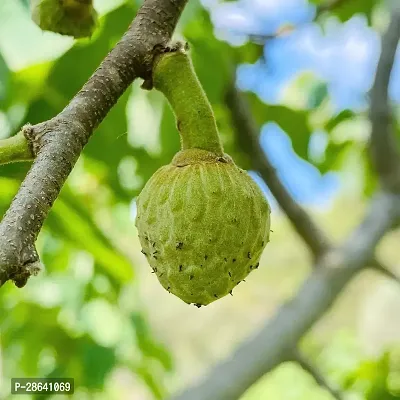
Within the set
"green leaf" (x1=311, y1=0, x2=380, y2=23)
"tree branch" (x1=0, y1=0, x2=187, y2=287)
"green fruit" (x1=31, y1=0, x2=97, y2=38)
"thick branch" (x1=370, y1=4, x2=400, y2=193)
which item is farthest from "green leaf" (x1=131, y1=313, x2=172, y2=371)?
"tree branch" (x1=0, y1=0, x2=187, y2=287)

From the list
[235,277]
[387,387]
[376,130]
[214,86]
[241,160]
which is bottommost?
[387,387]

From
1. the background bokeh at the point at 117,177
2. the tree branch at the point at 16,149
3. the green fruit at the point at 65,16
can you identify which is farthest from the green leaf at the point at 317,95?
the tree branch at the point at 16,149

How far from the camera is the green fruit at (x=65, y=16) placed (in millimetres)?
1319

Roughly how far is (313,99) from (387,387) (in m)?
1.58

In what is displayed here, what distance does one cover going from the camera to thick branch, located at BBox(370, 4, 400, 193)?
2922 mm

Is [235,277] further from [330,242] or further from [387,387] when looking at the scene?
[330,242]

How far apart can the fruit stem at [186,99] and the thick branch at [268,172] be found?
5.12 feet

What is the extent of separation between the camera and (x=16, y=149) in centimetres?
89

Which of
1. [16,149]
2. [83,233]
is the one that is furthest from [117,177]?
[16,149]

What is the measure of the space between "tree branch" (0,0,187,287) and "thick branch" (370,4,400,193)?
2021 mm

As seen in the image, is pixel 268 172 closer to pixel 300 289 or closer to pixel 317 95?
pixel 300 289

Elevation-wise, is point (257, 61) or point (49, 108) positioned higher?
point (49, 108)

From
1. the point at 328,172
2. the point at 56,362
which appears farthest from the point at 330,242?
the point at 56,362

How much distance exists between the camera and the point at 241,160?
313 centimetres
